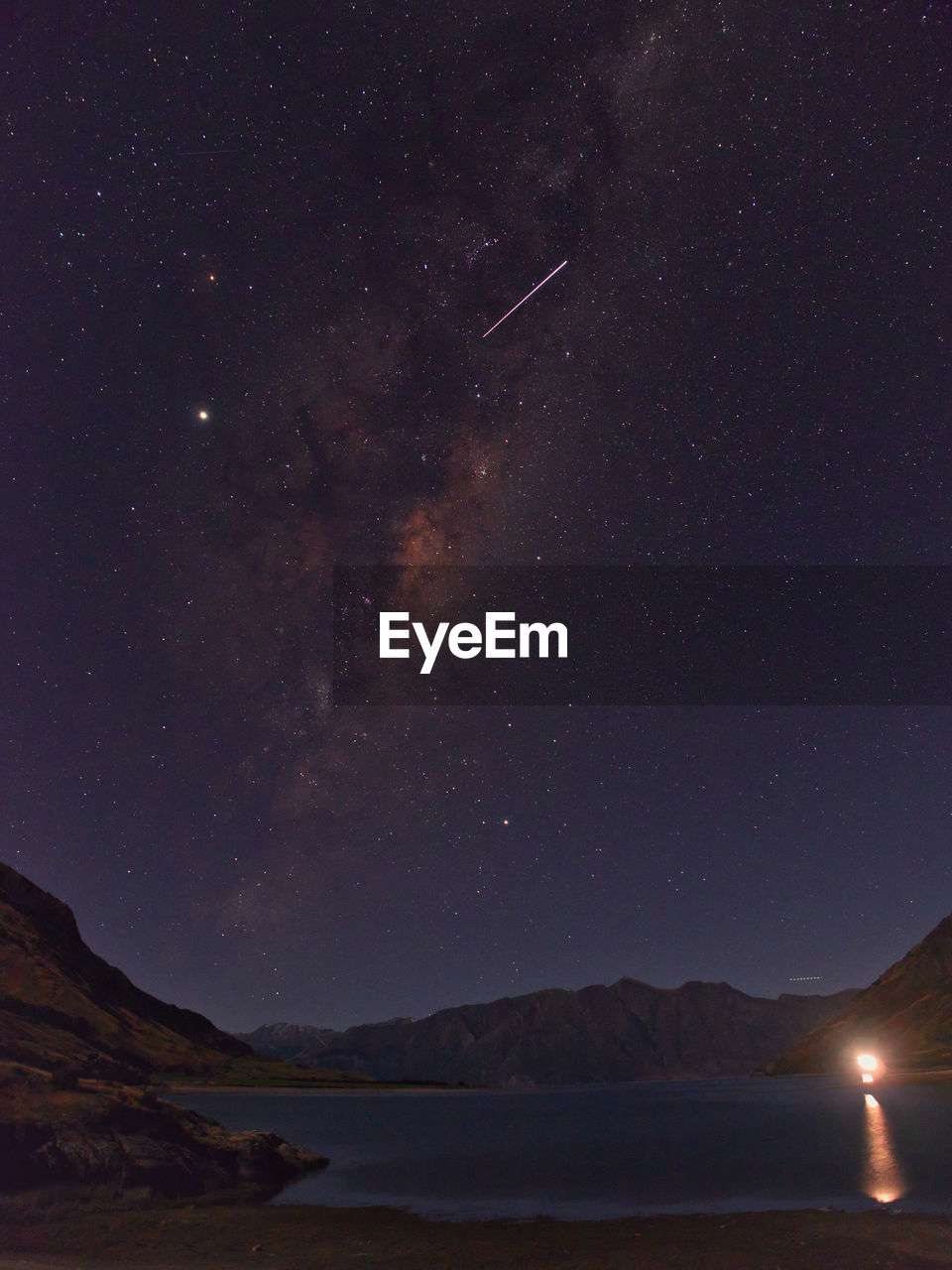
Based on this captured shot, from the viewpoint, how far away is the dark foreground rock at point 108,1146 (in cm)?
4066

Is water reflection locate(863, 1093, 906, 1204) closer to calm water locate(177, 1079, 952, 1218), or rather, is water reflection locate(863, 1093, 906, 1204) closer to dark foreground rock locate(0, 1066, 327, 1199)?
calm water locate(177, 1079, 952, 1218)

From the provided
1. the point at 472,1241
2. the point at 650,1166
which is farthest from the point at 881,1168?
the point at 472,1241

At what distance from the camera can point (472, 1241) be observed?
36406mm

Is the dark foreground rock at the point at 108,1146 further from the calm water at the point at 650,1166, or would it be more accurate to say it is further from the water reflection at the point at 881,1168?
the water reflection at the point at 881,1168

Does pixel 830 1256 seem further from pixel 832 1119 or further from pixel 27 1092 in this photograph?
pixel 832 1119

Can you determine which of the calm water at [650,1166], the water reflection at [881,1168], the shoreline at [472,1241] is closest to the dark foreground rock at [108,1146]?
the shoreline at [472,1241]

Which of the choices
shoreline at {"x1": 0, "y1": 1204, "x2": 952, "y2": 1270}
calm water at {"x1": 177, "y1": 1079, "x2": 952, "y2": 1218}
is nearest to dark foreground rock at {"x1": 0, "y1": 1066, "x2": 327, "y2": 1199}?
shoreline at {"x1": 0, "y1": 1204, "x2": 952, "y2": 1270}

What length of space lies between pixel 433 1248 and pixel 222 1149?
22155 millimetres

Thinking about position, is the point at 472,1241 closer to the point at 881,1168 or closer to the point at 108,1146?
the point at 108,1146

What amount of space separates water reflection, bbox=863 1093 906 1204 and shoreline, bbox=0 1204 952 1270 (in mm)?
9770

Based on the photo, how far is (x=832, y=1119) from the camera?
115438 mm

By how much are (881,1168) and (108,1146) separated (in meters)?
50.8

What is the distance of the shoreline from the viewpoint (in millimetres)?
30062

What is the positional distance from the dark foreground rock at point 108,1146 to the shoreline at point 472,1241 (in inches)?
117
